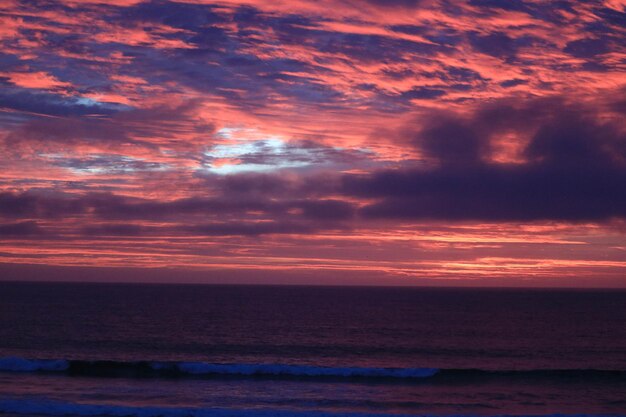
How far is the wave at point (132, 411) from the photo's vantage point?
1953 centimetres

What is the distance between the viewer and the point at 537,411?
21172 millimetres

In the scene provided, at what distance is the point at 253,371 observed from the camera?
27531 millimetres

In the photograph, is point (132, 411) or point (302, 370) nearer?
point (132, 411)

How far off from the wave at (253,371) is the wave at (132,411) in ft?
21.4

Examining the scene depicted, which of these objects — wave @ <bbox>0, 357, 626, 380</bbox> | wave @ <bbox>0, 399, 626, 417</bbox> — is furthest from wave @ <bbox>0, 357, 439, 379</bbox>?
wave @ <bbox>0, 399, 626, 417</bbox>

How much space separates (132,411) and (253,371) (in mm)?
8366

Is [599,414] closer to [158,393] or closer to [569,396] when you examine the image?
[569,396]

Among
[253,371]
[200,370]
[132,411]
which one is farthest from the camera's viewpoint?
[200,370]

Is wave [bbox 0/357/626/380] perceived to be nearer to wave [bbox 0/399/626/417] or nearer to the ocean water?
the ocean water

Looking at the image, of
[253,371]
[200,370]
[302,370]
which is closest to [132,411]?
[200,370]

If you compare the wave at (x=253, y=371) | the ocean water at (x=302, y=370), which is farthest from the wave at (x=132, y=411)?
the wave at (x=253, y=371)

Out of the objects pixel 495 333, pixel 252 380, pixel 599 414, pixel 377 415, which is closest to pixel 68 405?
pixel 252 380

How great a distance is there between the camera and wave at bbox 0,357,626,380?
27.0 meters

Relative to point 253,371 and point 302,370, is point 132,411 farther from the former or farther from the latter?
point 302,370
